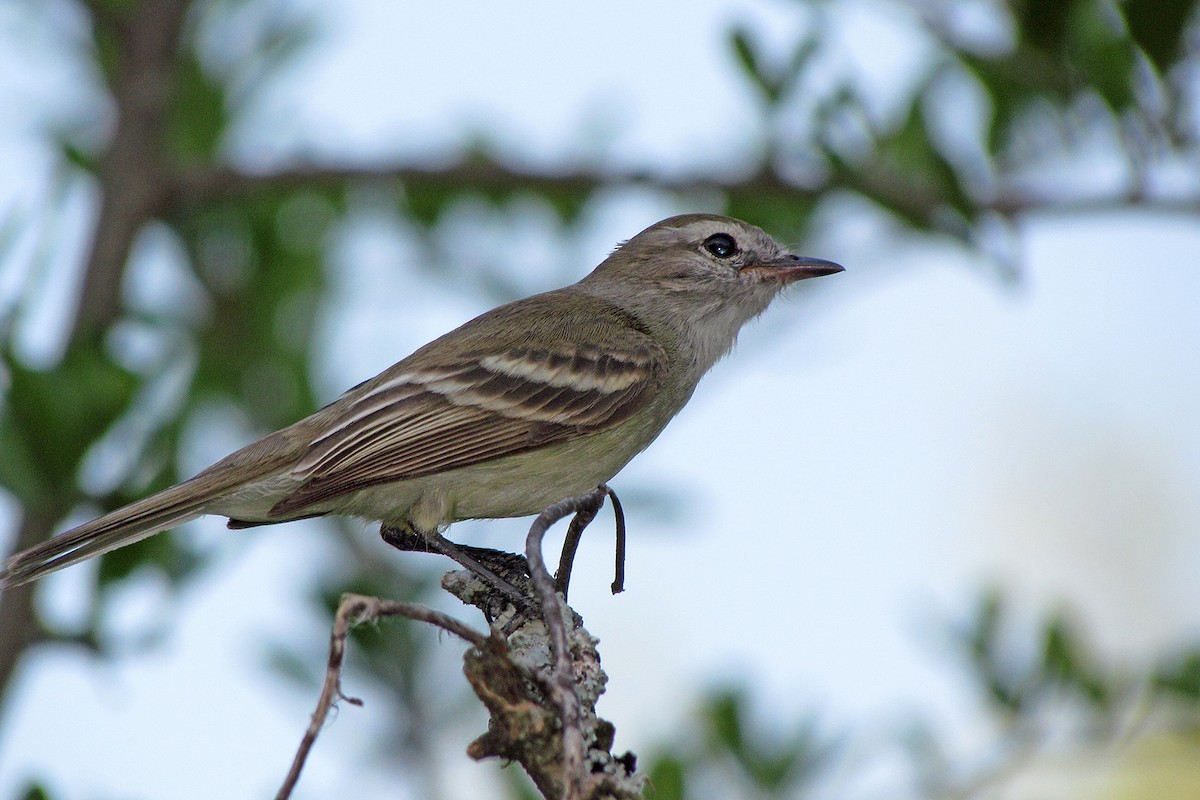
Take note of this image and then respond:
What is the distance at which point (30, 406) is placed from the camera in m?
4.17

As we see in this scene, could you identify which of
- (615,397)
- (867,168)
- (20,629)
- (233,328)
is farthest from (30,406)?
(867,168)

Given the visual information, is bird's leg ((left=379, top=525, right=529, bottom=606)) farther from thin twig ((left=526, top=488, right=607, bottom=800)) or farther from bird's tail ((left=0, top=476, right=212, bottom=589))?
thin twig ((left=526, top=488, right=607, bottom=800))

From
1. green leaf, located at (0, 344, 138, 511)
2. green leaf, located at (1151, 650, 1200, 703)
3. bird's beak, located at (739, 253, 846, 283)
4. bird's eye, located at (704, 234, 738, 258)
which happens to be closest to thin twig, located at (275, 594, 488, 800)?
green leaf, located at (0, 344, 138, 511)

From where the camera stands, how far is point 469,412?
4594mm

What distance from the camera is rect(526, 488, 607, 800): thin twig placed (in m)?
1.89

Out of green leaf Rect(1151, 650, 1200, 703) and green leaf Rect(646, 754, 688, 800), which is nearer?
green leaf Rect(646, 754, 688, 800)

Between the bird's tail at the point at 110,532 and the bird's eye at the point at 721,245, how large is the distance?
2.36 metres

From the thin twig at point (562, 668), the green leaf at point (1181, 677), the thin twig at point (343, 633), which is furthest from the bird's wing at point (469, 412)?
the thin twig at point (343, 633)

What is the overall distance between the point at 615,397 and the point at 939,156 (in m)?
1.33

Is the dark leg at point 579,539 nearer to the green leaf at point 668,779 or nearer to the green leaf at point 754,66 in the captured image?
the green leaf at point 668,779

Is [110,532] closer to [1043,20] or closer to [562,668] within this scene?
[562,668]

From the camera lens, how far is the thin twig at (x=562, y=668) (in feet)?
6.19

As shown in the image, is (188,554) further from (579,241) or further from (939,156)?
(939,156)

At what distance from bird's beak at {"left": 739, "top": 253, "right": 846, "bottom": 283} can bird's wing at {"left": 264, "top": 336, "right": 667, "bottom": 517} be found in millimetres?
795
